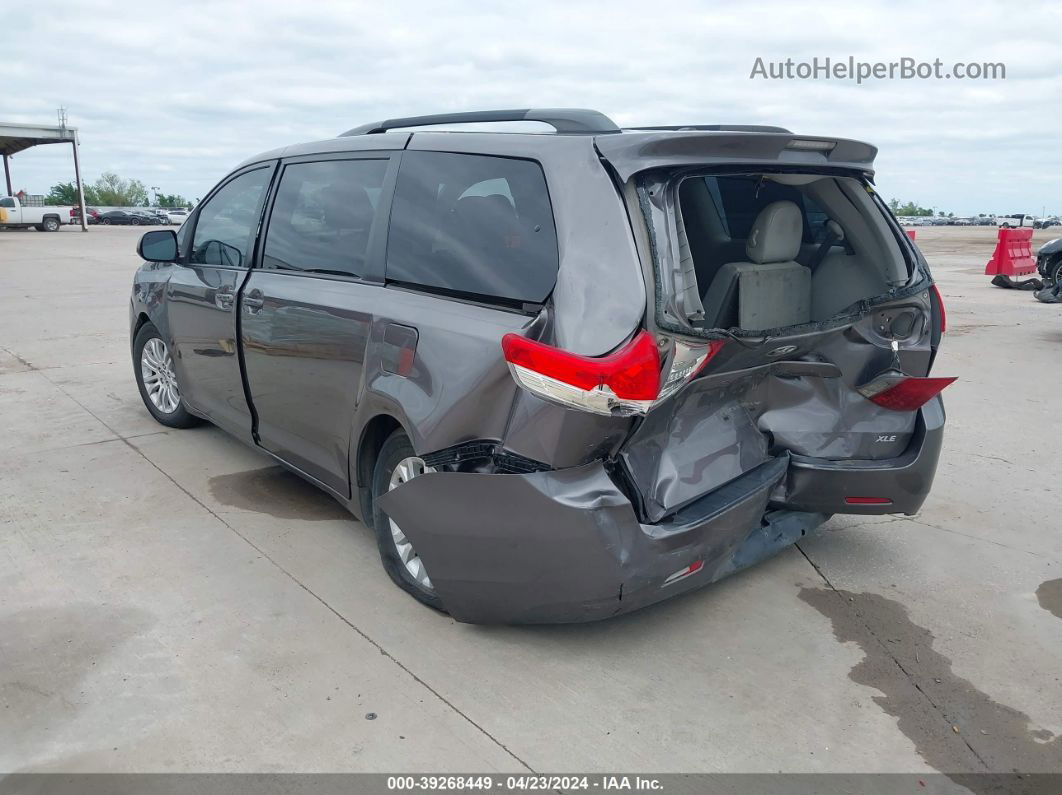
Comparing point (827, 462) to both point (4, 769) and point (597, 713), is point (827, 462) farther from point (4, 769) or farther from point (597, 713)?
point (4, 769)

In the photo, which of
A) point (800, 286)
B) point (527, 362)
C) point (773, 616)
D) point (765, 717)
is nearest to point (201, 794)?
point (527, 362)

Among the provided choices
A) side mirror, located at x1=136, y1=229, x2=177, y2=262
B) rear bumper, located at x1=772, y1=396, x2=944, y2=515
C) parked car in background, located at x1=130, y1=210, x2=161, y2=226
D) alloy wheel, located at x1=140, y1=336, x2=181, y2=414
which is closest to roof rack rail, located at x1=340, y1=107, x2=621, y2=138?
rear bumper, located at x1=772, y1=396, x2=944, y2=515

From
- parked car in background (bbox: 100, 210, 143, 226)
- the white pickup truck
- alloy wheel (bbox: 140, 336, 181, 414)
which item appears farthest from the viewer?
parked car in background (bbox: 100, 210, 143, 226)

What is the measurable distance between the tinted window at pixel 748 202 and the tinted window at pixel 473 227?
1.12m

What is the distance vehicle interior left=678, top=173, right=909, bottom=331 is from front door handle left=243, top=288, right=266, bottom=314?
204cm

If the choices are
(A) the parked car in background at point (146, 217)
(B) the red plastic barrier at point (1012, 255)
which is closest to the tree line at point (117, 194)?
(A) the parked car in background at point (146, 217)

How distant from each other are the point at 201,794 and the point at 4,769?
618 mm

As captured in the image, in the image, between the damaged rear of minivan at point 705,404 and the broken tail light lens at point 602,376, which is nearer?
the broken tail light lens at point 602,376

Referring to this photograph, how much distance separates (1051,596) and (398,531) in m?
2.80

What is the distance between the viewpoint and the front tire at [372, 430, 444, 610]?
342 cm

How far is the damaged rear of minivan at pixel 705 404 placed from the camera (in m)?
2.83

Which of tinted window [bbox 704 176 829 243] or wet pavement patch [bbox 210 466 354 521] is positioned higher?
tinted window [bbox 704 176 829 243]

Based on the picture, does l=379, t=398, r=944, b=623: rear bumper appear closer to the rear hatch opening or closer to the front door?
the rear hatch opening

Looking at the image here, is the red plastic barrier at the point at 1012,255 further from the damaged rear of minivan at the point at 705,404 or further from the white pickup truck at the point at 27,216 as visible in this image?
the white pickup truck at the point at 27,216
